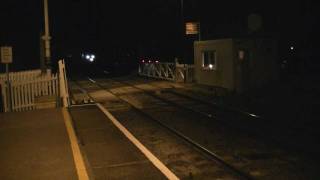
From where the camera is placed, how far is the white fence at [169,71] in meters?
26.3

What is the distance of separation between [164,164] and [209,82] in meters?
14.9

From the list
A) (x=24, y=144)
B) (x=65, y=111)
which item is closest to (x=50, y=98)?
(x=65, y=111)

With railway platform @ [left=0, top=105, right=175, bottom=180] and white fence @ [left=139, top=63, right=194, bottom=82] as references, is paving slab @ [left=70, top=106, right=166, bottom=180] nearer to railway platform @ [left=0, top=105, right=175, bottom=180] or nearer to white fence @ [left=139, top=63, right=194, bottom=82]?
railway platform @ [left=0, top=105, right=175, bottom=180]

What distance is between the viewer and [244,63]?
817 inches

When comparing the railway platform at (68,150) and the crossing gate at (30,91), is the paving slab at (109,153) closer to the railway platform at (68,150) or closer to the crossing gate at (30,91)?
the railway platform at (68,150)

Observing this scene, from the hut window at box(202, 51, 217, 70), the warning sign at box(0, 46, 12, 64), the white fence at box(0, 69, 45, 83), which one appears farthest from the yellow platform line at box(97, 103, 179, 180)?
the hut window at box(202, 51, 217, 70)

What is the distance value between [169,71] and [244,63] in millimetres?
9010

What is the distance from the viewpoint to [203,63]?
79.5 ft

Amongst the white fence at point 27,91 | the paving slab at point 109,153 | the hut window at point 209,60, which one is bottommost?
the paving slab at point 109,153

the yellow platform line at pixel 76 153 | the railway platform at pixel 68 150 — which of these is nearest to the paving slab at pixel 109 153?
the railway platform at pixel 68 150

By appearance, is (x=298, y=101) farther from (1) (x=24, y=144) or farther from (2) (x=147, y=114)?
(1) (x=24, y=144)

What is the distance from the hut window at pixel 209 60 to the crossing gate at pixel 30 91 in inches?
328

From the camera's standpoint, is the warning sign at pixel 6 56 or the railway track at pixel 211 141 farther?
the warning sign at pixel 6 56

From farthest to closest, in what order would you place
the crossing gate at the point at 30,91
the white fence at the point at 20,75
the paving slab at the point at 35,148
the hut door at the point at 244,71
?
the hut door at the point at 244,71, the white fence at the point at 20,75, the crossing gate at the point at 30,91, the paving slab at the point at 35,148
